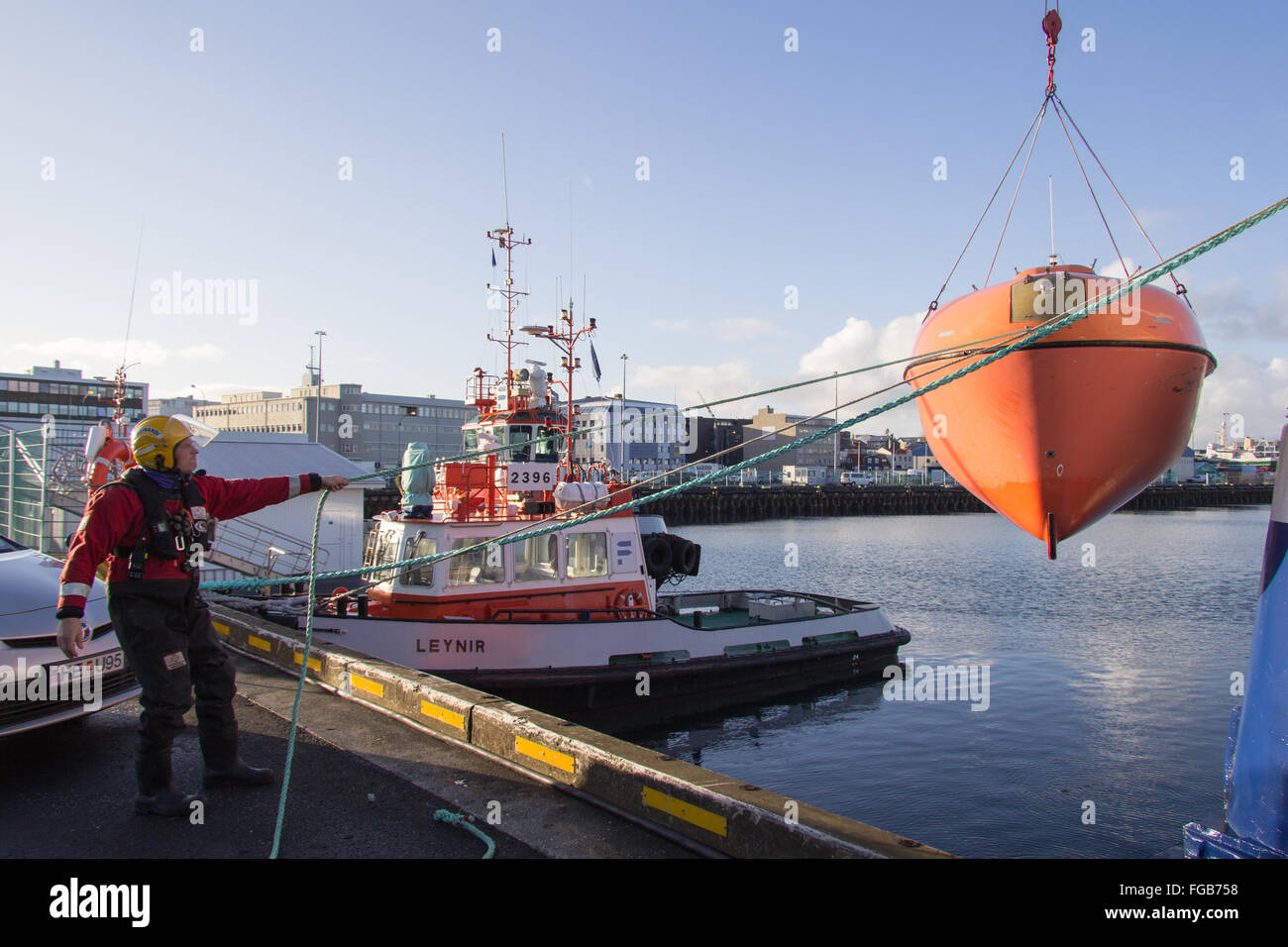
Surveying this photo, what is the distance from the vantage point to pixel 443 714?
18.5 ft

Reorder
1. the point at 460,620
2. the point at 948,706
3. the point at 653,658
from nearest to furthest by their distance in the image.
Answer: the point at 460,620, the point at 653,658, the point at 948,706

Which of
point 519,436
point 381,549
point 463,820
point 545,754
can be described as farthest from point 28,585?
point 519,436

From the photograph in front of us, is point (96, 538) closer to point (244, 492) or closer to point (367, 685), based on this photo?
point (244, 492)

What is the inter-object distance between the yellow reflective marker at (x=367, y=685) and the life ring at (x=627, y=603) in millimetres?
6873

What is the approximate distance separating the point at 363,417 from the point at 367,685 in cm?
10036

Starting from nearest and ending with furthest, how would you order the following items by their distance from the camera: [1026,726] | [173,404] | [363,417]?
1. [1026,726]
2. [363,417]
3. [173,404]

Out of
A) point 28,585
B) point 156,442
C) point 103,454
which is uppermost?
point 103,454

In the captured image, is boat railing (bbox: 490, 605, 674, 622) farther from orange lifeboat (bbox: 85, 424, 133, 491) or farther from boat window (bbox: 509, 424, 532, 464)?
orange lifeboat (bbox: 85, 424, 133, 491)

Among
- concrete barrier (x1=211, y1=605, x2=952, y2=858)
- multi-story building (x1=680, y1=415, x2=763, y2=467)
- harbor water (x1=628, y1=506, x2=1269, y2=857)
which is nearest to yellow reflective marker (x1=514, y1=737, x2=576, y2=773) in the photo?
concrete barrier (x1=211, y1=605, x2=952, y2=858)
